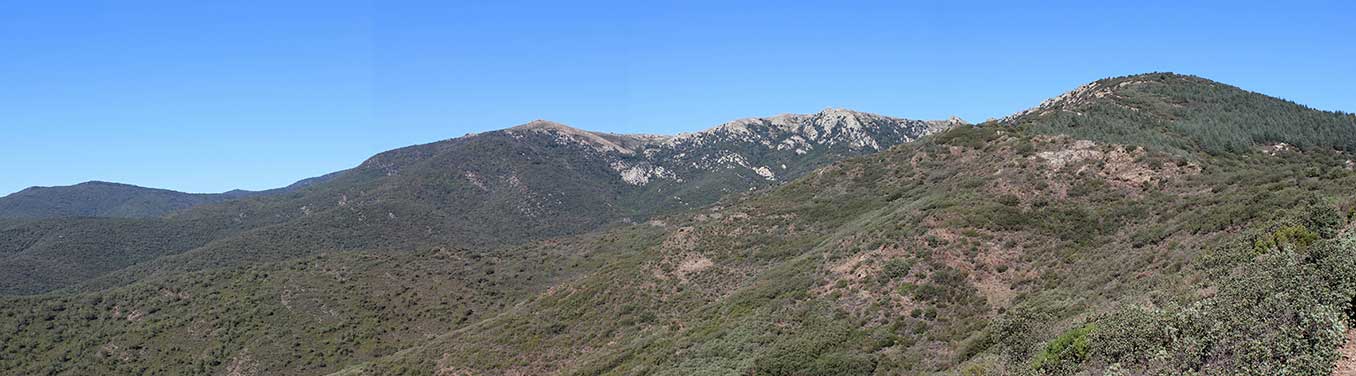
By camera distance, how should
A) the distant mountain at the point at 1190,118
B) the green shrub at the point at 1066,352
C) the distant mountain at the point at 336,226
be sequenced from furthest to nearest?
the distant mountain at the point at 336,226 → the distant mountain at the point at 1190,118 → the green shrub at the point at 1066,352

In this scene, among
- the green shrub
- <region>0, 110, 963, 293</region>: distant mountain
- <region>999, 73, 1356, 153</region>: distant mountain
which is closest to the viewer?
the green shrub

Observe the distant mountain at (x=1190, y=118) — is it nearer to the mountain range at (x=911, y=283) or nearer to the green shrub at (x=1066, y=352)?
the mountain range at (x=911, y=283)

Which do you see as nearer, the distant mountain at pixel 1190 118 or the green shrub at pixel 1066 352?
the green shrub at pixel 1066 352

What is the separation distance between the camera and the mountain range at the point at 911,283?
1856 centimetres

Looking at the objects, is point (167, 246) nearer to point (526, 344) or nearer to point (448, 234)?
point (448, 234)

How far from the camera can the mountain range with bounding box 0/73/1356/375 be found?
18562mm

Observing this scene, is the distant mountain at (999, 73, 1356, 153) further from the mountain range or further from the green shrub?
the green shrub

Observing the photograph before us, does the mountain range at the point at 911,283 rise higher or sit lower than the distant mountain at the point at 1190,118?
lower

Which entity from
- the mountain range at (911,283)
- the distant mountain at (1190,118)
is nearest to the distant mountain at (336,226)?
the mountain range at (911,283)

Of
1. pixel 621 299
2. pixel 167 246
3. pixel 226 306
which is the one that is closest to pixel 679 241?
pixel 621 299

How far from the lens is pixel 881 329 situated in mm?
32875

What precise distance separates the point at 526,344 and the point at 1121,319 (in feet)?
143

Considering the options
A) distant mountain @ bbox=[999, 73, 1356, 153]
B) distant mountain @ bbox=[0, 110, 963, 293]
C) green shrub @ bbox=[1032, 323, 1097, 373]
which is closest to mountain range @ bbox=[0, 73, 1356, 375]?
green shrub @ bbox=[1032, 323, 1097, 373]

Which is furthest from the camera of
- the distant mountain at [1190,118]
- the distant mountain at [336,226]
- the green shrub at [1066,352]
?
the distant mountain at [336,226]
